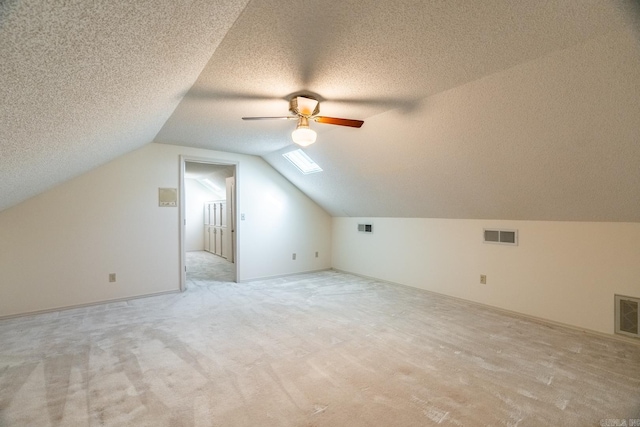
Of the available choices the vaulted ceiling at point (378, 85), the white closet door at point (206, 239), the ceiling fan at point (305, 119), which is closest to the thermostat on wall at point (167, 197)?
the vaulted ceiling at point (378, 85)

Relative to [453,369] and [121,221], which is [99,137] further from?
[453,369]

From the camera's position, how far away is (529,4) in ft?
4.72

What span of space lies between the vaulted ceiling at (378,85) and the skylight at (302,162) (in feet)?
3.82

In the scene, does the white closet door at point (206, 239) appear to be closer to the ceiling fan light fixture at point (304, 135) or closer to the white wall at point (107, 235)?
the white wall at point (107, 235)

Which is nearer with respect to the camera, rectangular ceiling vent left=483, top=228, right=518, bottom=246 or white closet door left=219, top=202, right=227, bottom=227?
rectangular ceiling vent left=483, top=228, right=518, bottom=246

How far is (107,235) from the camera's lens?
13.0ft

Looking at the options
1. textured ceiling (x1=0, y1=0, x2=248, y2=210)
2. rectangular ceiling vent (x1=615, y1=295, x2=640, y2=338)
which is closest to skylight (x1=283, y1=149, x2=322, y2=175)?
textured ceiling (x1=0, y1=0, x2=248, y2=210)

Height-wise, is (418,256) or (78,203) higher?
(78,203)

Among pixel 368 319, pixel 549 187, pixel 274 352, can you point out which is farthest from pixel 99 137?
pixel 549 187

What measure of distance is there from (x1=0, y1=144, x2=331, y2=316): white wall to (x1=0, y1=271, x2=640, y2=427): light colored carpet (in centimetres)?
39

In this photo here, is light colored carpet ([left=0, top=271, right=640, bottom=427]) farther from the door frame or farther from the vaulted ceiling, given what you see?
the vaulted ceiling

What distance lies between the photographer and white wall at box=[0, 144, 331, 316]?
11.4 feet

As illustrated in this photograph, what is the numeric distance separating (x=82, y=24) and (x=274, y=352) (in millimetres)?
2417

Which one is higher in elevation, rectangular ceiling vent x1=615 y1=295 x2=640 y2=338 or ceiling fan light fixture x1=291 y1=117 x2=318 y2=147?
ceiling fan light fixture x1=291 y1=117 x2=318 y2=147
